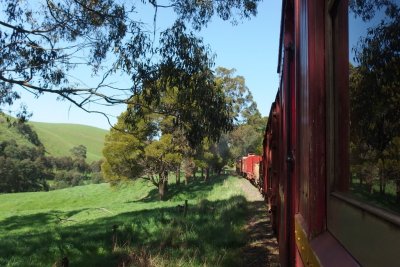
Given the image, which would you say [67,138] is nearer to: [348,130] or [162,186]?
[162,186]

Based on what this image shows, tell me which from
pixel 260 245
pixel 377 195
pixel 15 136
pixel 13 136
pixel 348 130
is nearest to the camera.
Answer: pixel 377 195

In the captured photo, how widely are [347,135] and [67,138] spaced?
158504 mm

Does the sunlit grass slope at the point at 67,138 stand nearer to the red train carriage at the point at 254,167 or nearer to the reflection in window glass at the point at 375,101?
the red train carriage at the point at 254,167

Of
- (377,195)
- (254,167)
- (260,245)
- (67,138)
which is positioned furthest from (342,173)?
(67,138)

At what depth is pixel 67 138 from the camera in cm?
15438

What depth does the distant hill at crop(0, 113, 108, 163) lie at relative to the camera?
98.4 m

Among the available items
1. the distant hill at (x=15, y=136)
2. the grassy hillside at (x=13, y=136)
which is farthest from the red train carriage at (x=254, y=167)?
the grassy hillside at (x=13, y=136)

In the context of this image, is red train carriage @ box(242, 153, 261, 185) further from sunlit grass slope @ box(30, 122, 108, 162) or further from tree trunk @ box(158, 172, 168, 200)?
sunlit grass slope @ box(30, 122, 108, 162)

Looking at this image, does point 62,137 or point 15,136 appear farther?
point 62,137

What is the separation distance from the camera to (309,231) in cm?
200

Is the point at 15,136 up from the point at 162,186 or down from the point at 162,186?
up

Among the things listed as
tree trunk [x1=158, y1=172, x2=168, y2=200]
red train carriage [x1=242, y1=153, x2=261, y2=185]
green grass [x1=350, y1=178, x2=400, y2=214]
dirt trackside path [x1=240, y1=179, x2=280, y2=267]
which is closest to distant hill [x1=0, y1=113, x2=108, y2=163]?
tree trunk [x1=158, y1=172, x2=168, y2=200]

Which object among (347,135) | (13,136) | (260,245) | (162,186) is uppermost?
(13,136)

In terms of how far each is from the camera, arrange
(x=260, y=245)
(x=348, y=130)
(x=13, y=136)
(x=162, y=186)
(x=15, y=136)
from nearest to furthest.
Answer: (x=348, y=130)
(x=260, y=245)
(x=162, y=186)
(x=13, y=136)
(x=15, y=136)
